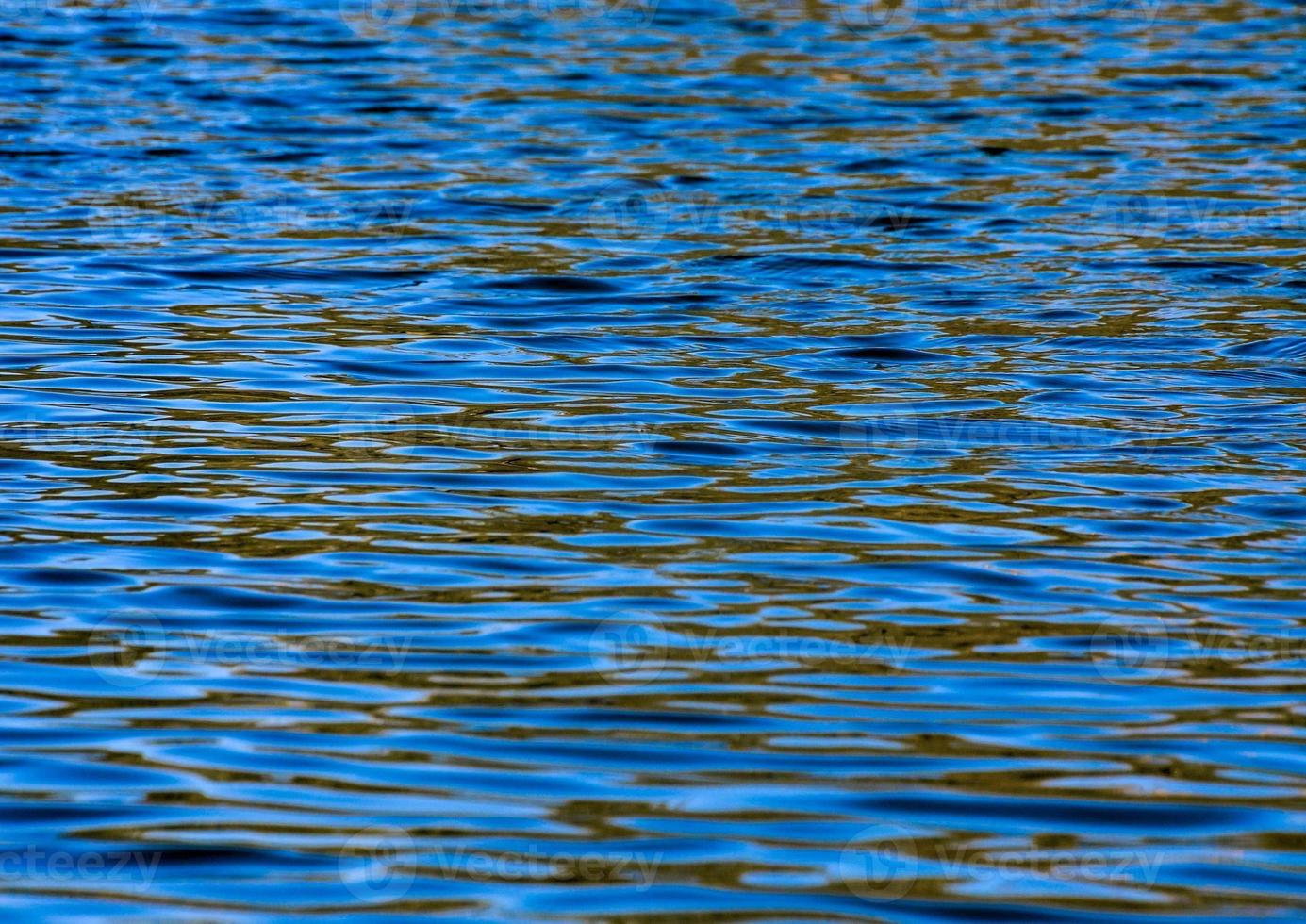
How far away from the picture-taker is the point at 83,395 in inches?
365

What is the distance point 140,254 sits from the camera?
494 inches

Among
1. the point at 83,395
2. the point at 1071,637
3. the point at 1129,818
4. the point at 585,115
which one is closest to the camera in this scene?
the point at 1129,818

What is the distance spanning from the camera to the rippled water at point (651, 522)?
491cm

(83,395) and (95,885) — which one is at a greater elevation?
(95,885)

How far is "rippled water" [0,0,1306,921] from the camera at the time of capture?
4.91 m

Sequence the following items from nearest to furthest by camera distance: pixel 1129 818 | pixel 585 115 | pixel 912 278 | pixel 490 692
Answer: pixel 1129 818 → pixel 490 692 → pixel 912 278 → pixel 585 115

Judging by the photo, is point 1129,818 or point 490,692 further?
point 490,692

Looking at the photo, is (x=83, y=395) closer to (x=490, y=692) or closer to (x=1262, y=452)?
(x=490, y=692)

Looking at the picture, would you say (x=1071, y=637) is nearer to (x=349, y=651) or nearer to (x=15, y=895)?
(x=349, y=651)

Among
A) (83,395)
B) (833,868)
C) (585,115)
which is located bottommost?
(585,115)

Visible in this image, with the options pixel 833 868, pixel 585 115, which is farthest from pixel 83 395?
pixel 585 115

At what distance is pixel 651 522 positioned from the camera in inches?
289

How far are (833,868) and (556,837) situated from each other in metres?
0.66

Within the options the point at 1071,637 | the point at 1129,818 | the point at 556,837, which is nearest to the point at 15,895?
the point at 556,837
